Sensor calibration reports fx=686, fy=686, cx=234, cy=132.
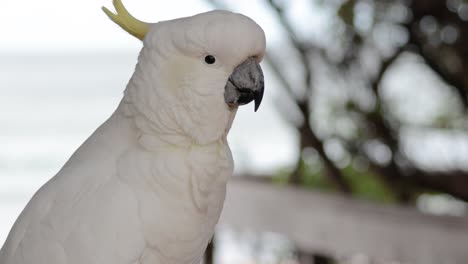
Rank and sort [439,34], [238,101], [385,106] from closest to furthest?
[238,101], [439,34], [385,106]

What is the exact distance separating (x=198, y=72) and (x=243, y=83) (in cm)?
5

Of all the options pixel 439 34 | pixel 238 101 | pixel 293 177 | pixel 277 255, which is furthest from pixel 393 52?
pixel 238 101

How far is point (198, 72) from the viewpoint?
800mm

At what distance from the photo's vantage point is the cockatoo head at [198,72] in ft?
2.58

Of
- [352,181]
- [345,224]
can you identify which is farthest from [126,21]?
[352,181]

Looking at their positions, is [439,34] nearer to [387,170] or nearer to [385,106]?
[385,106]

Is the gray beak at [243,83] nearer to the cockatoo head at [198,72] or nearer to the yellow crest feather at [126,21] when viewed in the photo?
the cockatoo head at [198,72]

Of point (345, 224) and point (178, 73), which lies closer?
point (178, 73)

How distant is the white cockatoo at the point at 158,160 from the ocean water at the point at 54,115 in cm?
416

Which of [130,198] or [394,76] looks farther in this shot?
[394,76]

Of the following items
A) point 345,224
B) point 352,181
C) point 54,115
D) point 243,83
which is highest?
point 54,115

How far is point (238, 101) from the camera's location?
0.81 m

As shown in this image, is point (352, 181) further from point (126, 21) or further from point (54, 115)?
point (54, 115)

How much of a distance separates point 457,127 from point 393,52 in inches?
16.5
